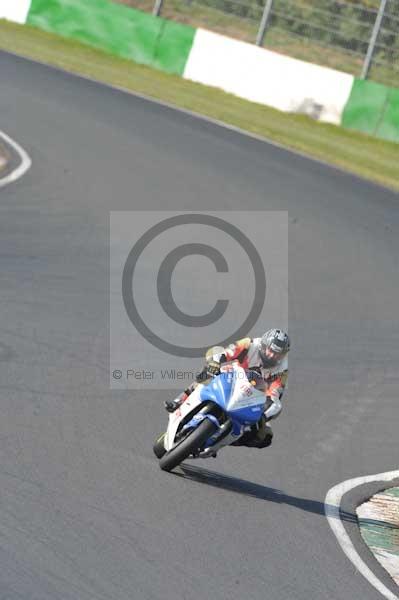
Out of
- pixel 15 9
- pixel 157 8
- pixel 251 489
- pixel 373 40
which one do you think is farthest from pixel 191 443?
pixel 15 9

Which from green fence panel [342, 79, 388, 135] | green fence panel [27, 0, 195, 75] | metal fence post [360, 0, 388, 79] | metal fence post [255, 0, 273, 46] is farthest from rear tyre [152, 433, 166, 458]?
metal fence post [255, 0, 273, 46]

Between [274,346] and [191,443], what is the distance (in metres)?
0.99

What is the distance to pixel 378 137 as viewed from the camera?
27984mm

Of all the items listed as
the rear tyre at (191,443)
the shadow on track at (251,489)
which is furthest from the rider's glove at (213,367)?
the shadow on track at (251,489)

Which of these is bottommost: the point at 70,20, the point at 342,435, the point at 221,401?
the point at 342,435

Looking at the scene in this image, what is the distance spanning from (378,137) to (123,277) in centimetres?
1567

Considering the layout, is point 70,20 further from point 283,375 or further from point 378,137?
point 283,375

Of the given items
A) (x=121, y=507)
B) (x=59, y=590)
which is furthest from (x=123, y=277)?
(x=59, y=590)

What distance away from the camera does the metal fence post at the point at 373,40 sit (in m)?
28.7

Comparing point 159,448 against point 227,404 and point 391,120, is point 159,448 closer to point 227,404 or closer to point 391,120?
point 227,404

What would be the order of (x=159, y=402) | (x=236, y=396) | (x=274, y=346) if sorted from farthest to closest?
(x=159, y=402) < (x=274, y=346) < (x=236, y=396)

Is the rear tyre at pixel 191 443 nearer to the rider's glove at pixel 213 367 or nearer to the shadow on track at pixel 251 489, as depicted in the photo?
the shadow on track at pixel 251 489

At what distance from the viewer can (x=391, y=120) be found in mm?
27953

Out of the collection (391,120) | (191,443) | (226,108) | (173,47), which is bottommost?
(191,443)
